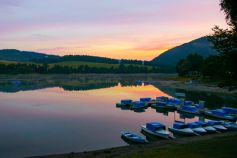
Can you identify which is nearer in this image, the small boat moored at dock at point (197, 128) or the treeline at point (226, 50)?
the treeline at point (226, 50)

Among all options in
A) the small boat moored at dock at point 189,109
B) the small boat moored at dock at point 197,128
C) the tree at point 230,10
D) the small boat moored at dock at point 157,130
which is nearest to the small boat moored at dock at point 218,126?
the small boat moored at dock at point 197,128

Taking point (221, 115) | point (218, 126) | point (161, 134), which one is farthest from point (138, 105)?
point (161, 134)

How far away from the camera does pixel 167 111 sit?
83812 mm

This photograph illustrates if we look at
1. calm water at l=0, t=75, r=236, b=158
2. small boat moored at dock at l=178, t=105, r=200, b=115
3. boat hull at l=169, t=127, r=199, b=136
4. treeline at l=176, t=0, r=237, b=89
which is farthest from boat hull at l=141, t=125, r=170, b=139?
small boat moored at dock at l=178, t=105, r=200, b=115

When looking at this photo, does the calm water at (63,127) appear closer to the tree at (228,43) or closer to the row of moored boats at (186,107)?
the row of moored boats at (186,107)

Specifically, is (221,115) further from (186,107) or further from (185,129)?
(185,129)

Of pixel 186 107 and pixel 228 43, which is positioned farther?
pixel 186 107

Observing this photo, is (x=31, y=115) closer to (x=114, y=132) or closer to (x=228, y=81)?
(x=114, y=132)

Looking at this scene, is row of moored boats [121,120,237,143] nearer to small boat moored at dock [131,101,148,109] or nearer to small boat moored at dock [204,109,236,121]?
small boat moored at dock [204,109,236,121]

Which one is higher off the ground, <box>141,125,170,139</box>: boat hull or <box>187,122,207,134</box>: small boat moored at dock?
<box>187,122,207,134</box>: small boat moored at dock

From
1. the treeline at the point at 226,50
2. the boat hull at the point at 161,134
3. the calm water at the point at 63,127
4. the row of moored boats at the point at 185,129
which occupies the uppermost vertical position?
the treeline at the point at 226,50

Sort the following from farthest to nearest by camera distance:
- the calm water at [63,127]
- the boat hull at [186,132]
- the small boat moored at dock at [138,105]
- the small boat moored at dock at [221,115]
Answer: the small boat moored at dock at [138,105] < the small boat moored at dock at [221,115] < the boat hull at [186,132] < the calm water at [63,127]

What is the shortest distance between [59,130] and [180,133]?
2008cm

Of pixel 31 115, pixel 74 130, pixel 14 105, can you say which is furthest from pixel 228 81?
pixel 14 105
